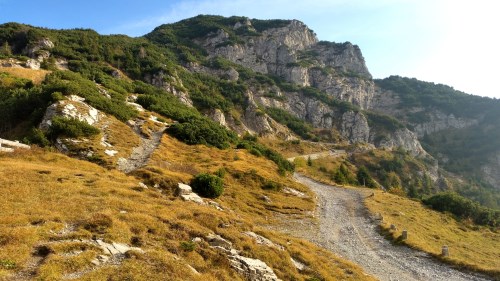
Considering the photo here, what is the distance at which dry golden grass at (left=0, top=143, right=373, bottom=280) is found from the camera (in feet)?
45.6

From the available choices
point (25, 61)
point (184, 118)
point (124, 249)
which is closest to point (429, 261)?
point (124, 249)

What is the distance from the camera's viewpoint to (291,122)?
17362 centimetres

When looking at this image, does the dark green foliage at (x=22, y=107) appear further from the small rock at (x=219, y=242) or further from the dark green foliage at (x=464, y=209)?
the dark green foliage at (x=464, y=209)

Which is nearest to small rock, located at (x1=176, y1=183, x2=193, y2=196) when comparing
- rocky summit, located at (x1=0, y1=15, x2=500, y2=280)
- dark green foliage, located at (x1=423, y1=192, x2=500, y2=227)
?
rocky summit, located at (x1=0, y1=15, x2=500, y2=280)

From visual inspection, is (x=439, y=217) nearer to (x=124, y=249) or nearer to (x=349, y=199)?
(x=349, y=199)

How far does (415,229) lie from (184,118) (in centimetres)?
5184

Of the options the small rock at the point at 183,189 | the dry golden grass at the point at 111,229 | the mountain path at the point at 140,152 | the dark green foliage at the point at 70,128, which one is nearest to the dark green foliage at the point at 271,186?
the mountain path at the point at 140,152

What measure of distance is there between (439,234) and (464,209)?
2055cm

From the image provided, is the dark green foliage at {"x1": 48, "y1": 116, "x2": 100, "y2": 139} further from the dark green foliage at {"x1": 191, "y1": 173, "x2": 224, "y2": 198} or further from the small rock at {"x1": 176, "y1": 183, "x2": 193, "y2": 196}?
the small rock at {"x1": 176, "y1": 183, "x2": 193, "y2": 196}

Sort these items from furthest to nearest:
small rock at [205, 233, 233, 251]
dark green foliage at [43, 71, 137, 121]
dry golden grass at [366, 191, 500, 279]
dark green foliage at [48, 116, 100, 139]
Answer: dark green foliage at [43, 71, 137, 121] → dark green foliage at [48, 116, 100, 139] → dry golden grass at [366, 191, 500, 279] → small rock at [205, 233, 233, 251]

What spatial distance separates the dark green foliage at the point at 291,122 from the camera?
549ft

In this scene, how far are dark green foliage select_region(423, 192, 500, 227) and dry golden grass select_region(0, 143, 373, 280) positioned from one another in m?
41.6

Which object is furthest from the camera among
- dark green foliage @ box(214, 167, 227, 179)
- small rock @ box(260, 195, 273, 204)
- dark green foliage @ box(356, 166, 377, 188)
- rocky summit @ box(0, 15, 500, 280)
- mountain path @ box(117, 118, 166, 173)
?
dark green foliage @ box(356, 166, 377, 188)

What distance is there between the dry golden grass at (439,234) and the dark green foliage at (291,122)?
349 ft
